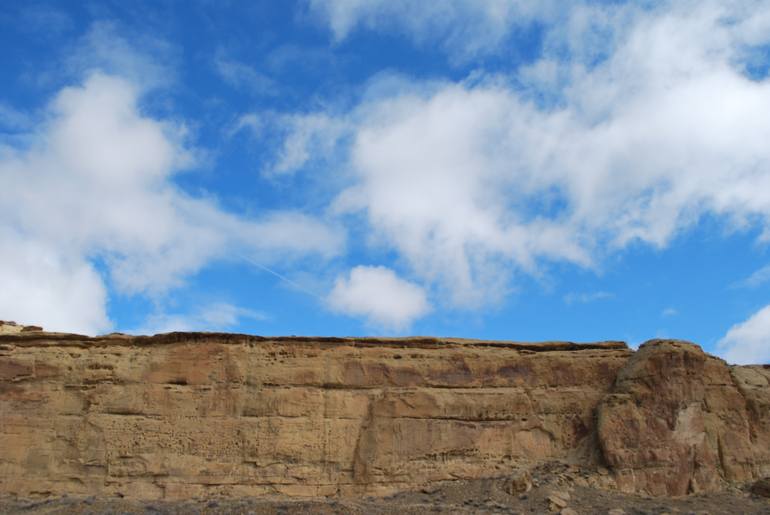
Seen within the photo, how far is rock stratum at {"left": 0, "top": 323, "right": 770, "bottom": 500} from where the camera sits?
16.1 m

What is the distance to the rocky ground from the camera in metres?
14.8

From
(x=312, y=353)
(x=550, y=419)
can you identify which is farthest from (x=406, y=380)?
(x=550, y=419)

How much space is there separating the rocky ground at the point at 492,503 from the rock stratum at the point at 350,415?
379mm

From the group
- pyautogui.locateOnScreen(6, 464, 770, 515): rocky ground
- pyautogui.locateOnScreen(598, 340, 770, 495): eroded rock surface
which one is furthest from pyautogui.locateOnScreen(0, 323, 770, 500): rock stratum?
pyautogui.locateOnScreen(6, 464, 770, 515): rocky ground

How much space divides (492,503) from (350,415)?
12.6ft

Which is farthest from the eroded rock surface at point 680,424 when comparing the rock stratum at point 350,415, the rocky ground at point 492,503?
the rocky ground at point 492,503

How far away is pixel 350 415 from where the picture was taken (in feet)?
54.9

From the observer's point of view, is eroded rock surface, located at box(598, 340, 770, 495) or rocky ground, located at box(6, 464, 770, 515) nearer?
rocky ground, located at box(6, 464, 770, 515)

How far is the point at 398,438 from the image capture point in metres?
16.5

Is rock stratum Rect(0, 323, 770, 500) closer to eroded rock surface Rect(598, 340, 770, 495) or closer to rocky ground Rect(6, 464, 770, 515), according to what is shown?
eroded rock surface Rect(598, 340, 770, 495)

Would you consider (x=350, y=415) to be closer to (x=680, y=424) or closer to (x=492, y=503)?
(x=492, y=503)

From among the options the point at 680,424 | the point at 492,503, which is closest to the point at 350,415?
the point at 492,503

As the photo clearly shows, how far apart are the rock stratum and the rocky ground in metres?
0.38

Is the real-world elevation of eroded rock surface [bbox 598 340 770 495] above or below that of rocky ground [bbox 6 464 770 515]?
above
